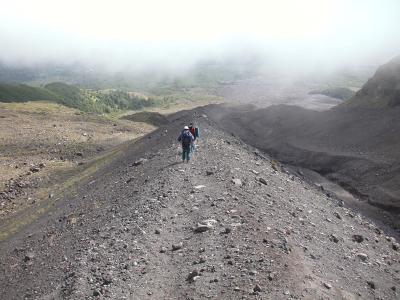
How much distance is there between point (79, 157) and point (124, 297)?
2175 inches

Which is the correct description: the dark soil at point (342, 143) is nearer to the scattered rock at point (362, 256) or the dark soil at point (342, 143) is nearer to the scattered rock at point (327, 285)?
the scattered rock at point (362, 256)

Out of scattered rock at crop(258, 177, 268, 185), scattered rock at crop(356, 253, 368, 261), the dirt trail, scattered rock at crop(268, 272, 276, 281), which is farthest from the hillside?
scattered rock at crop(268, 272, 276, 281)

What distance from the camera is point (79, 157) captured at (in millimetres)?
73312

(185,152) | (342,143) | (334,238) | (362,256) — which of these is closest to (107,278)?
(334,238)

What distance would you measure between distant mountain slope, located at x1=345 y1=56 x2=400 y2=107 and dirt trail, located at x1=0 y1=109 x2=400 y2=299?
44213mm

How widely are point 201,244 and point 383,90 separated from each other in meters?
69.2

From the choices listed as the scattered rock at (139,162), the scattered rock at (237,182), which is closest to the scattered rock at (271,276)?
the scattered rock at (237,182)

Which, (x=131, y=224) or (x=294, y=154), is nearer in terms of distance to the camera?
(x=131, y=224)

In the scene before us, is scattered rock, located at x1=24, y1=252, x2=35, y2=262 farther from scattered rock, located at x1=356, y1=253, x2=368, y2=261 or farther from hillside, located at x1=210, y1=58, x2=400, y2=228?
hillside, located at x1=210, y1=58, x2=400, y2=228

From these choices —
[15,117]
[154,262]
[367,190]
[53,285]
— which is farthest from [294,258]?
[15,117]

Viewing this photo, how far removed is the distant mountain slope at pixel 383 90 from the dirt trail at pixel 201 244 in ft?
145

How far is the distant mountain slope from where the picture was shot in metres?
78.4

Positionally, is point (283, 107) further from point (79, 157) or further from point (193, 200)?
point (193, 200)

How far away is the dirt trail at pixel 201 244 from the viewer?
21016mm
